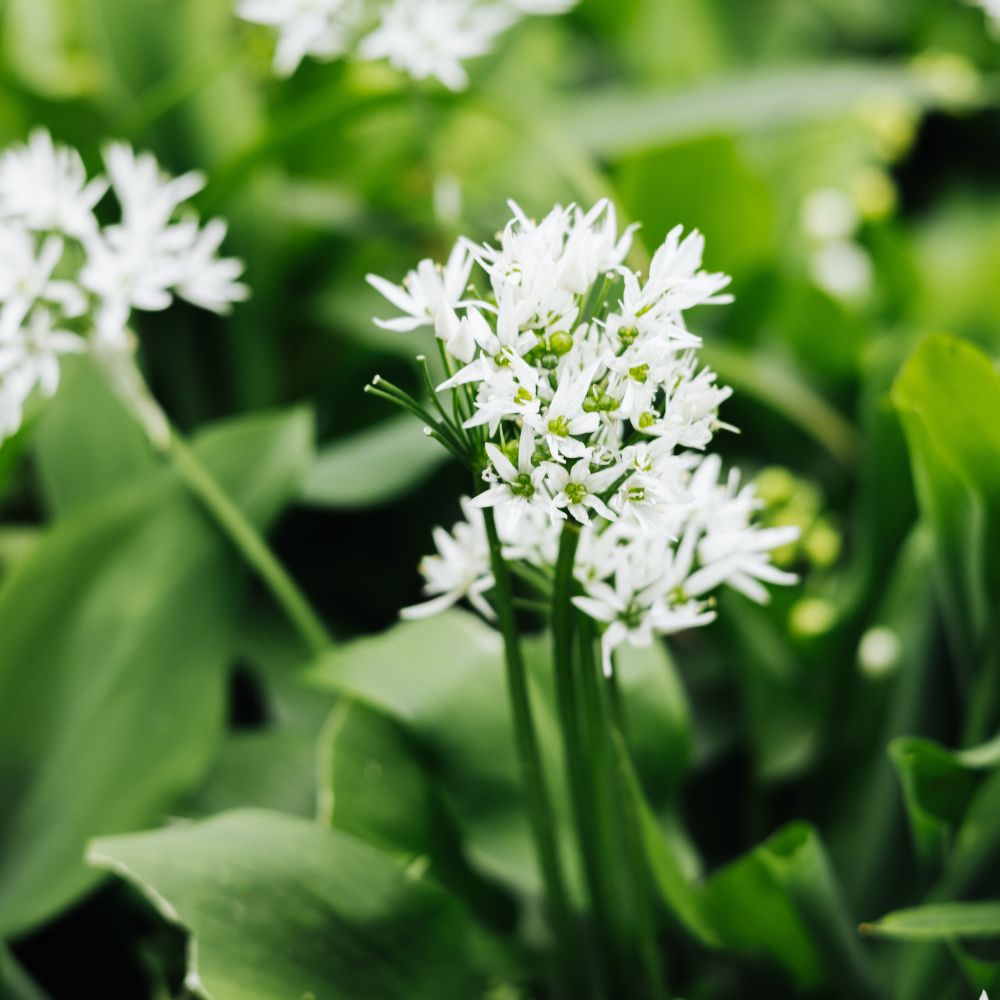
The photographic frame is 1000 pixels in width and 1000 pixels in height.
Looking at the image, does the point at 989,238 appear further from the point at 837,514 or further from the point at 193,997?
the point at 193,997

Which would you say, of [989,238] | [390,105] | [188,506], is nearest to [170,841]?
[188,506]

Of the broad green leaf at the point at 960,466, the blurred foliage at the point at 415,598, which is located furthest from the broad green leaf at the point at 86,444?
the broad green leaf at the point at 960,466

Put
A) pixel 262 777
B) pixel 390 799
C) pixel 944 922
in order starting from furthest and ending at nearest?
pixel 262 777 < pixel 390 799 < pixel 944 922

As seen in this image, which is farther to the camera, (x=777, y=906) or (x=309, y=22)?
(x=309, y=22)

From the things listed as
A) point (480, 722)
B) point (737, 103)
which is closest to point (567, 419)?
point (480, 722)

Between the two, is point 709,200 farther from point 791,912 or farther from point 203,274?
point 791,912

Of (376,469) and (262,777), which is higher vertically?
(376,469)
